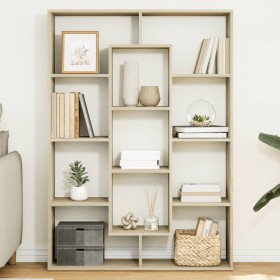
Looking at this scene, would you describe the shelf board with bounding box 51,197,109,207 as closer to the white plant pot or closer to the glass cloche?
the white plant pot

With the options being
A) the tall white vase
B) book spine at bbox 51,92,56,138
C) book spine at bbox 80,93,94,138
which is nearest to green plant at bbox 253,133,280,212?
the tall white vase

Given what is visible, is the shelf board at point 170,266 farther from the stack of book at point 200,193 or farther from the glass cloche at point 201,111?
the glass cloche at point 201,111

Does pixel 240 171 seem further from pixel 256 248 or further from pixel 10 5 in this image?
pixel 10 5

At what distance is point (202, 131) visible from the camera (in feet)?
11.9

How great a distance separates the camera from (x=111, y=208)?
12.0 feet

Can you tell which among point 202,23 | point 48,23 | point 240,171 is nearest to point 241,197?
point 240,171

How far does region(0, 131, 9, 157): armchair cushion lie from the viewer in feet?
11.5

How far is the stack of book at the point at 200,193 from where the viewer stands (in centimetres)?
371

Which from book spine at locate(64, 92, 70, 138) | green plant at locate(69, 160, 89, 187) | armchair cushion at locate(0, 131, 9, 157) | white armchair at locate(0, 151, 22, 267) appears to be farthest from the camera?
green plant at locate(69, 160, 89, 187)

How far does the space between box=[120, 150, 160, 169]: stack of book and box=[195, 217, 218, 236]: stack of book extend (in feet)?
1.71

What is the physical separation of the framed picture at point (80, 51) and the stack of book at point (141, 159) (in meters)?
0.65

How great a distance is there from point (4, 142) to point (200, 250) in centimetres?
154

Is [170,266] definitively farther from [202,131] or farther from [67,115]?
[67,115]

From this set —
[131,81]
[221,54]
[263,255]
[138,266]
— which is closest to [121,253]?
[138,266]
